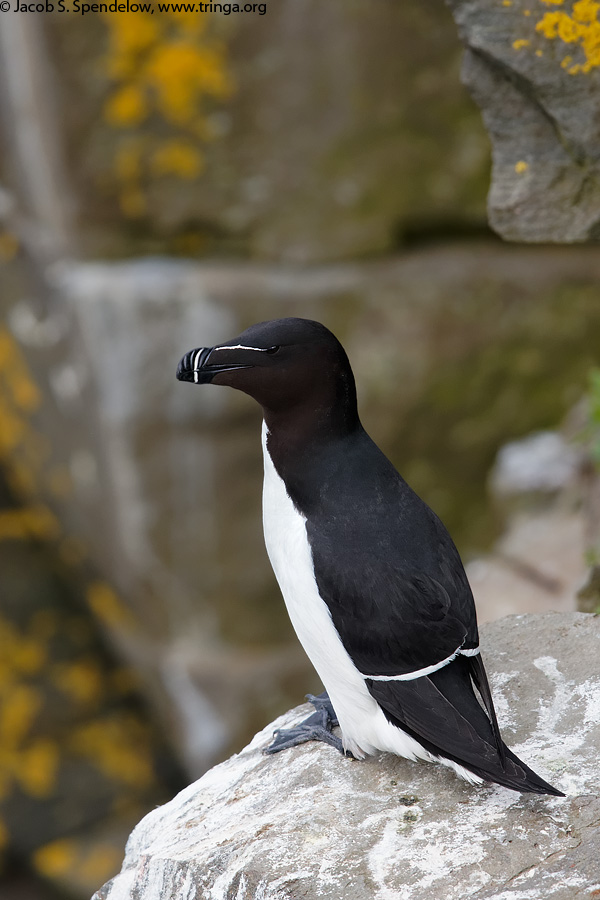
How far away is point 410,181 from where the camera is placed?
389cm

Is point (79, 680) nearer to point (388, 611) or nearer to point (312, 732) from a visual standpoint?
point (312, 732)

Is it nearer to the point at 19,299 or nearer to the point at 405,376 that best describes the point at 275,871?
the point at 405,376

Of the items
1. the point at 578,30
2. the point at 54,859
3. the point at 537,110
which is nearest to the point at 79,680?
the point at 54,859

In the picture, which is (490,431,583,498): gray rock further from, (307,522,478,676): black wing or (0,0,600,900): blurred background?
(307,522,478,676): black wing

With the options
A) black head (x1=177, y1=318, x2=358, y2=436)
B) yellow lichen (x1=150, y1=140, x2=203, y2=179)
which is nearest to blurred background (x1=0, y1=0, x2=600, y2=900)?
yellow lichen (x1=150, y1=140, x2=203, y2=179)

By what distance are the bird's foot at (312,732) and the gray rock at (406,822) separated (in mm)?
23

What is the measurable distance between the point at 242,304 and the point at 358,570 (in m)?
2.26

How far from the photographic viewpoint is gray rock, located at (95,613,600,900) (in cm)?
164

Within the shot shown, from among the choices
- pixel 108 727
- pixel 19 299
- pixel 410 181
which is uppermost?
pixel 410 181

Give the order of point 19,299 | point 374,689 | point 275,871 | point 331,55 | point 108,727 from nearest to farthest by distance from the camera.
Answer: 1. point 275,871
2. point 374,689
3. point 331,55
4. point 19,299
5. point 108,727

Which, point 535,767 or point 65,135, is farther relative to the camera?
point 65,135

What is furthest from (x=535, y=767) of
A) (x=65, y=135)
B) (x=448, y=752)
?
(x=65, y=135)

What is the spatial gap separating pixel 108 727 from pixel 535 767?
11.6 feet

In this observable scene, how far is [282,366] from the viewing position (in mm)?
1879
